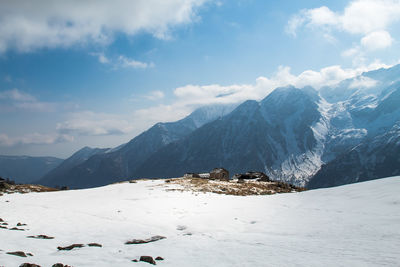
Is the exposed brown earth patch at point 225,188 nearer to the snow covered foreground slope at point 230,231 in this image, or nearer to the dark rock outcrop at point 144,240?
the snow covered foreground slope at point 230,231

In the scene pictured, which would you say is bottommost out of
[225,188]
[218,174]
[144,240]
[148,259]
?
[225,188]

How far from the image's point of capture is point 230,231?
16.9m

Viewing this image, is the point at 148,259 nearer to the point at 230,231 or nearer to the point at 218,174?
the point at 230,231

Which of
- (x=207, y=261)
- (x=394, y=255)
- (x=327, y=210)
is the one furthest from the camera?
(x=327, y=210)

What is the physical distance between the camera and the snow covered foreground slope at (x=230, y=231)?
35.5ft

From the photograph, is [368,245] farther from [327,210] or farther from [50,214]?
[50,214]

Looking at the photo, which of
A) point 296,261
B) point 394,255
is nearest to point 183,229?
point 296,261

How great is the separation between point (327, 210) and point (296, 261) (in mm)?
9924

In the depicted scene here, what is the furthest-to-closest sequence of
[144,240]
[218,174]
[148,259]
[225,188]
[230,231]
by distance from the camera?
[218,174]
[225,188]
[230,231]
[144,240]
[148,259]

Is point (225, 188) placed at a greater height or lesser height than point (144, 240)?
lesser

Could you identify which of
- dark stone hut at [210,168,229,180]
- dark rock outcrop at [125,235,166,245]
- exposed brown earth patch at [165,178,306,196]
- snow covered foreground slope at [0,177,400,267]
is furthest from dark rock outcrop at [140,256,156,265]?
dark stone hut at [210,168,229,180]

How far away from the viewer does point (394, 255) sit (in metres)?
10.1

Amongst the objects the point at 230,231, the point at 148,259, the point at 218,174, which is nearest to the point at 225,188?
the point at 230,231

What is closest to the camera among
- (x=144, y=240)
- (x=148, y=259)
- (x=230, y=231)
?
(x=148, y=259)
